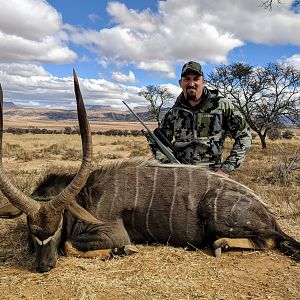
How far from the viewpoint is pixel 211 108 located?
5.36 metres

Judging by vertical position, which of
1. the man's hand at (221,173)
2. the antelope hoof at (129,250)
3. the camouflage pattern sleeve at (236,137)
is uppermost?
the camouflage pattern sleeve at (236,137)

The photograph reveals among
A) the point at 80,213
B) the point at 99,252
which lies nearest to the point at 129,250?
the point at 99,252

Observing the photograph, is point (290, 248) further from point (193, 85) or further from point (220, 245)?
point (193, 85)

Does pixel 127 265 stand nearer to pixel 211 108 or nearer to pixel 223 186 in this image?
pixel 223 186

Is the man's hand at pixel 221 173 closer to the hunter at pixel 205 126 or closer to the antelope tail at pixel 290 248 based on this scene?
the hunter at pixel 205 126

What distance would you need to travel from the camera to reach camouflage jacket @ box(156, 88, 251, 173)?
528 cm

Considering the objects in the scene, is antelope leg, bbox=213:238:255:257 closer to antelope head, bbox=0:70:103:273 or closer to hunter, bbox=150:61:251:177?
hunter, bbox=150:61:251:177

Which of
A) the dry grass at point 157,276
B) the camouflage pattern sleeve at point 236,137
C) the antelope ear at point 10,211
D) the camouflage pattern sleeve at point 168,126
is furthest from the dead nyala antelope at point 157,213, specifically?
the camouflage pattern sleeve at point 168,126

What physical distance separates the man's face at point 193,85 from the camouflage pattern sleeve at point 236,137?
0.38 metres

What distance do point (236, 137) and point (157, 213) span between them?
1606mm

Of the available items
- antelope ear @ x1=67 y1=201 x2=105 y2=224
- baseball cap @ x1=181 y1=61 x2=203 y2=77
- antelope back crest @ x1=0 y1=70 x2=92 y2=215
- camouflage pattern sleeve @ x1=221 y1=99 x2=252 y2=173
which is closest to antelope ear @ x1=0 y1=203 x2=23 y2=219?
antelope back crest @ x1=0 y1=70 x2=92 y2=215

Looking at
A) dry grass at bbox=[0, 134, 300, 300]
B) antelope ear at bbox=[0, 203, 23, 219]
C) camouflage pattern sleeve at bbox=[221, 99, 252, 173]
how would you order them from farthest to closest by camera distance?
camouflage pattern sleeve at bbox=[221, 99, 252, 173], antelope ear at bbox=[0, 203, 23, 219], dry grass at bbox=[0, 134, 300, 300]

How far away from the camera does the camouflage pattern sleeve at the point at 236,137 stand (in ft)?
17.1

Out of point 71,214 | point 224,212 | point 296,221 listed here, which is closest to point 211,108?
point 224,212
